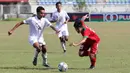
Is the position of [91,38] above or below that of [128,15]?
above

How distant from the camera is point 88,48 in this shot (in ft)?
43.4

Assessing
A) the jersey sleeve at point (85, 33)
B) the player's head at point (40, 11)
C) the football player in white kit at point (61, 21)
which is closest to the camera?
→ the jersey sleeve at point (85, 33)

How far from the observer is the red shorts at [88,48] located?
13.1 metres

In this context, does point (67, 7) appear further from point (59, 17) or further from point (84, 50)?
point (84, 50)

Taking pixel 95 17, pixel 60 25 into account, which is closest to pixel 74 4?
pixel 95 17

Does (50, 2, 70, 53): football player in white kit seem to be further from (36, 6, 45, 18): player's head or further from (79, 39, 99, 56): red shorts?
(79, 39, 99, 56): red shorts

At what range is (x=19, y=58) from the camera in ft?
55.2

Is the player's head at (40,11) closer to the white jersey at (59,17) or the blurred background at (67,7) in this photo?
the white jersey at (59,17)

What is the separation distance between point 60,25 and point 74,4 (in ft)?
166

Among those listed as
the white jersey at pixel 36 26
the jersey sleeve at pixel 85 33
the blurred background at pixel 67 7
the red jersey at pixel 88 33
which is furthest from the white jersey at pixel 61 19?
the blurred background at pixel 67 7

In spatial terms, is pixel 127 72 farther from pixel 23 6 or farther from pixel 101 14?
pixel 23 6

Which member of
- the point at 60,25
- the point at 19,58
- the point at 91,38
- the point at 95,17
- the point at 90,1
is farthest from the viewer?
the point at 90,1

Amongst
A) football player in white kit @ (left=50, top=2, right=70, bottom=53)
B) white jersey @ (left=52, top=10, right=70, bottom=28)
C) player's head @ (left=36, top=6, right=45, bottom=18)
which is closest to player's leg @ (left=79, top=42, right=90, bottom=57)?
player's head @ (left=36, top=6, right=45, bottom=18)

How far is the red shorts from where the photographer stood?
1311 centimetres
